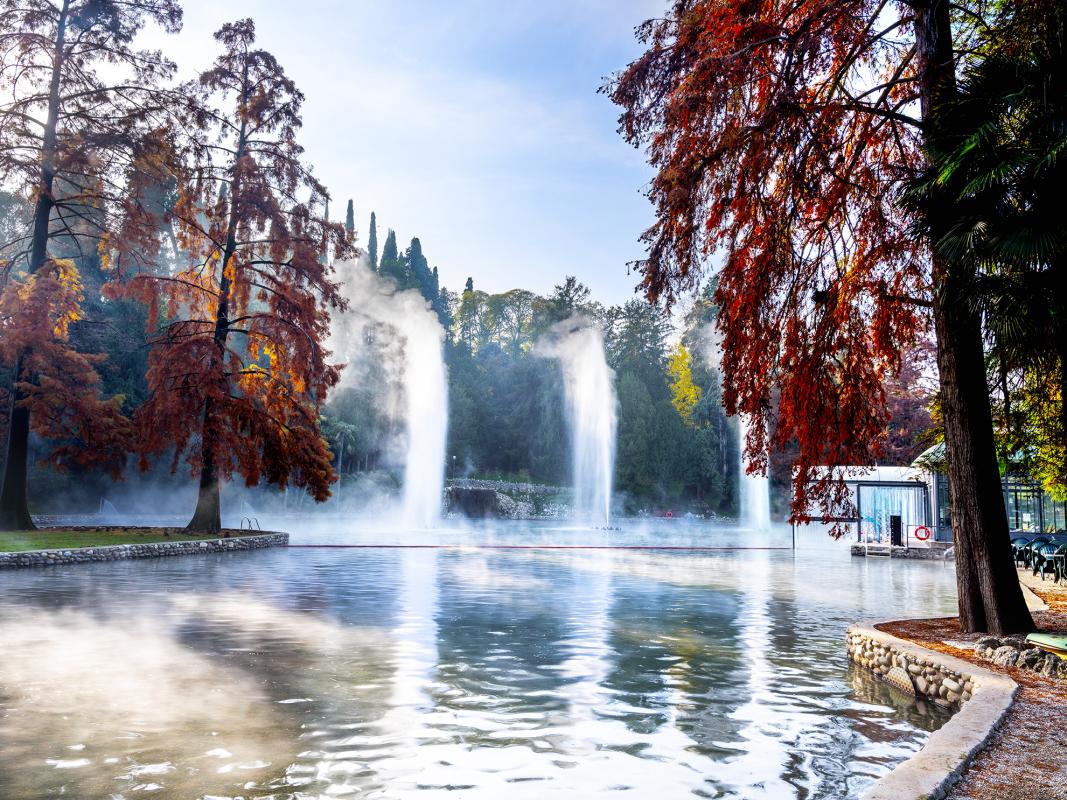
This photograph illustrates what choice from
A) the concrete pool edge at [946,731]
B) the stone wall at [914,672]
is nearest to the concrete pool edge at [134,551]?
the stone wall at [914,672]

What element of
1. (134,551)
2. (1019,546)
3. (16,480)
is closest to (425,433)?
(16,480)

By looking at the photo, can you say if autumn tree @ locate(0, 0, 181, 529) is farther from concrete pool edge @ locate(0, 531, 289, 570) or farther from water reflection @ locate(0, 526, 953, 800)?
water reflection @ locate(0, 526, 953, 800)

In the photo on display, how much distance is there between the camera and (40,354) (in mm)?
23141

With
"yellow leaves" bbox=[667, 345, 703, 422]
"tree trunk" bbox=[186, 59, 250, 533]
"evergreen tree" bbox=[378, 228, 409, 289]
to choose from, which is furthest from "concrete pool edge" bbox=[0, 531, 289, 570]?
"yellow leaves" bbox=[667, 345, 703, 422]

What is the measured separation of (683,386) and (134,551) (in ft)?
184

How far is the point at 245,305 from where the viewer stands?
1067 inches

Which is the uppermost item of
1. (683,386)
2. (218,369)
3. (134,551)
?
(683,386)

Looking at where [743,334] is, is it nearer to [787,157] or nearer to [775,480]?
[787,157]

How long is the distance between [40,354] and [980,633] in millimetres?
22995

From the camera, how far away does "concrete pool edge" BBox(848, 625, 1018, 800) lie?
4352mm

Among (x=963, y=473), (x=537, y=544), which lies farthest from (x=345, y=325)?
(x=963, y=473)

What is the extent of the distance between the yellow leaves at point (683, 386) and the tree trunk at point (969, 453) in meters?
59.0

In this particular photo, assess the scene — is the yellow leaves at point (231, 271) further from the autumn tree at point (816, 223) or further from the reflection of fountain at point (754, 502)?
the reflection of fountain at point (754, 502)

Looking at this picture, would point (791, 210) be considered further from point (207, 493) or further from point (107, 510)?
point (107, 510)
